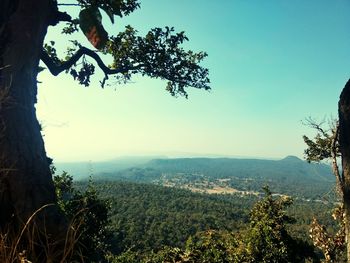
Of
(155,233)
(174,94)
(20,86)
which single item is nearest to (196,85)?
(174,94)

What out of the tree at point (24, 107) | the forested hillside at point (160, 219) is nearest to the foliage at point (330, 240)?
the forested hillside at point (160, 219)

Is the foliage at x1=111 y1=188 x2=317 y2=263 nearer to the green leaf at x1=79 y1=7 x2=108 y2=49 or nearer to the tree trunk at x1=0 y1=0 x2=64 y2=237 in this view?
the green leaf at x1=79 y1=7 x2=108 y2=49

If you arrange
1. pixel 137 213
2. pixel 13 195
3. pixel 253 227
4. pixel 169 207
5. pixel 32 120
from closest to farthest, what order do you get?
pixel 13 195
pixel 32 120
pixel 253 227
pixel 137 213
pixel 169 207

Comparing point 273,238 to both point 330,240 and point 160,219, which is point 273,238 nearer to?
point 330,240

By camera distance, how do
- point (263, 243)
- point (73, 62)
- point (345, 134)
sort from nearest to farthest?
1. point (345, 134)
2. point (73, 62)
3. point (263, 243)

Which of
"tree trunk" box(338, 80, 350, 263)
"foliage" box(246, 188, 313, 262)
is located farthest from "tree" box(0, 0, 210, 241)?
"foliage" box(246, 188, 313, 262)

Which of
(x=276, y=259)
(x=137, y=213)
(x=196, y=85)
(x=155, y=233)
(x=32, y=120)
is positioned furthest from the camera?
(x=137, y=213)

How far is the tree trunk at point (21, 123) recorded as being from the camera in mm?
4562

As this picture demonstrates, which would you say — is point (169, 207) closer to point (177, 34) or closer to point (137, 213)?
point (137, 213)

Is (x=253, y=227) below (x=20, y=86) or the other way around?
below

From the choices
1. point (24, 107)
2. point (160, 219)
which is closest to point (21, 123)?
point (24, 107)

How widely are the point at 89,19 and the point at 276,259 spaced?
18.6 meters

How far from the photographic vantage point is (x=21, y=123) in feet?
16.6

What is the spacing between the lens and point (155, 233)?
262 ft
